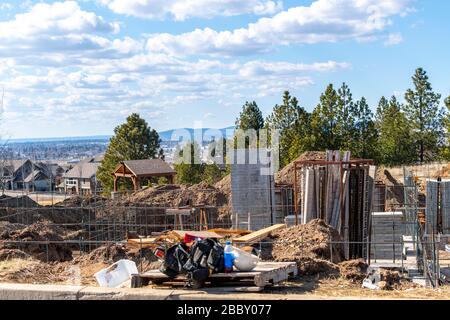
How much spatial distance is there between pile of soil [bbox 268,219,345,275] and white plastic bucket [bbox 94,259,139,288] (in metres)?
2.27

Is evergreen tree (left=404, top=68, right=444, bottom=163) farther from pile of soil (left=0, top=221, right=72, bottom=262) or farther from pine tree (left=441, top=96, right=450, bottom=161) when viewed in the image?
pile of soil (left=0, top=221, right=72, bottom=262)

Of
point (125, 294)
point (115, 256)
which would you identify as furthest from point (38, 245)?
point (125, 294)

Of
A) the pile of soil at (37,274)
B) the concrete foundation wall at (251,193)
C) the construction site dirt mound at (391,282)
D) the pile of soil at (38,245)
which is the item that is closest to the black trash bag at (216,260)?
the construction site dirt mound at (391,282)

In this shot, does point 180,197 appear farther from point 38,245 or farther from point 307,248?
point 307,248

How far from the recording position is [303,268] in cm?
942

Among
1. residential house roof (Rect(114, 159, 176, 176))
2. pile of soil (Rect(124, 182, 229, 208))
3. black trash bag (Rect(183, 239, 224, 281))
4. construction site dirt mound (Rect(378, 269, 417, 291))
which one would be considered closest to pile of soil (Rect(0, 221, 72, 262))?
black trash bag (Rect(183, 239, 224, 281))

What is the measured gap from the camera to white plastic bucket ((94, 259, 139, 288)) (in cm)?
915

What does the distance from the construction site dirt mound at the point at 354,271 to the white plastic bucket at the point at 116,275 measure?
3.11 metres

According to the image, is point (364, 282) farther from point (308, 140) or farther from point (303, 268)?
point (308, 140)

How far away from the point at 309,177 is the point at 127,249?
210 inches

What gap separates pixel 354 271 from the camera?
9438 mm

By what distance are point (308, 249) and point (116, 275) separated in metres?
3.93

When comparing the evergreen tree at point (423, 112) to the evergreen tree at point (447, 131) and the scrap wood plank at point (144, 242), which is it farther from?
the scrap wood plank at point (144, 242)

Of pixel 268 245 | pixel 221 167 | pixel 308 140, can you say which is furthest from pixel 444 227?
pixel 221 167
